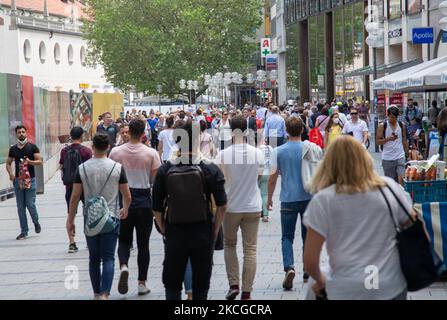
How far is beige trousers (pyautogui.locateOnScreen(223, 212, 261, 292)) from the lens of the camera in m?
9.31

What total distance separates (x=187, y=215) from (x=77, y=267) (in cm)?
485

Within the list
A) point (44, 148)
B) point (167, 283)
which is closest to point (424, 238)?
point (167, 283)

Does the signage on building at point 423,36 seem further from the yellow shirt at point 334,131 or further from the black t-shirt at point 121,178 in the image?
the black t-shirt at point 121,178

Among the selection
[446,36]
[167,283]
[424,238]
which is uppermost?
[446,36]

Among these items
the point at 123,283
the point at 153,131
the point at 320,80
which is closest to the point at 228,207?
the point at 123,283

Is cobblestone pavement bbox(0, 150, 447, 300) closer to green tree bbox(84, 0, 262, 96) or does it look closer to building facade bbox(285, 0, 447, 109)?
building facade bbox(285, 0, 447, 109)

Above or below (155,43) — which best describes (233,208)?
below

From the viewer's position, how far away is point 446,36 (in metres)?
23.9

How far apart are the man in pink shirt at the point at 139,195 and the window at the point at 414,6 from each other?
2885 cm

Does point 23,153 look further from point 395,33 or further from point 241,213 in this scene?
point 395,33

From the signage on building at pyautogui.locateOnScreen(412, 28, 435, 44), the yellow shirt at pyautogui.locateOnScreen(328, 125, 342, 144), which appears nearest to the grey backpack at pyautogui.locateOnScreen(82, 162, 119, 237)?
the yellow shirt at pyautogui.locateOnScreen(328, 125, 342, 144)

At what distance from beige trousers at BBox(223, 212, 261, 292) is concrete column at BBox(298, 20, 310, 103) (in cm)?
5898

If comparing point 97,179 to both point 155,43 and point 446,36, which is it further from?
point 155,43

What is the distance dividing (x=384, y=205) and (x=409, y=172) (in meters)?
5.52
